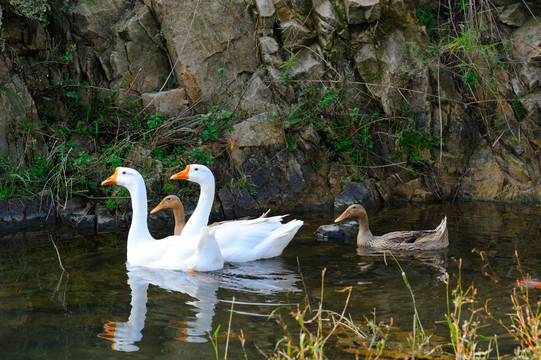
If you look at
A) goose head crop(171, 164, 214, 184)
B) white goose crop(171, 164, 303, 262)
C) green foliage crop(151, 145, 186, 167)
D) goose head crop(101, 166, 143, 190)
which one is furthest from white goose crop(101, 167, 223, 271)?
green foliage crop(151, 145, 186, 167)

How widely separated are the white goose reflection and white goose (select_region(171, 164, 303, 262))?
150 mm

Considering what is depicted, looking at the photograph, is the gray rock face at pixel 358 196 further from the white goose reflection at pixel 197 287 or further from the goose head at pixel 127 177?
the goose head at pixel 127 177

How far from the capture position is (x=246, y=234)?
330 inches

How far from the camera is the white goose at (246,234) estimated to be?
8258 mm

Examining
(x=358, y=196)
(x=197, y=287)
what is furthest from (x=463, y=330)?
(x=358, y=196)

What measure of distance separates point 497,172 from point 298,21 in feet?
13.3

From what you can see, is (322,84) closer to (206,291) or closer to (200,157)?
(200,157)

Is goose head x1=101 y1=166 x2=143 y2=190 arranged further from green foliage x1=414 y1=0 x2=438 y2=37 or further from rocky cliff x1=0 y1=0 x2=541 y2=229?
green foliage x1=414 y1=0 x2=438 y2=37

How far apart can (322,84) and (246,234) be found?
14.1 ft

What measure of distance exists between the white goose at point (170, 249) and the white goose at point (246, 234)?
1.71ft

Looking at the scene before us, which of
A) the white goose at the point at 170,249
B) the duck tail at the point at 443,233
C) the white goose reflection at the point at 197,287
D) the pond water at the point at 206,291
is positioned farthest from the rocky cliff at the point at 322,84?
the white goose reflection at the point at 197,287

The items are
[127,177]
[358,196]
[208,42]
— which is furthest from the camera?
[208,42]

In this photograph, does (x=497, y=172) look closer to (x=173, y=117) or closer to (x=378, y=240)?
(x=378, y=240)

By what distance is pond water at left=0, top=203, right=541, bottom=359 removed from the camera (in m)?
5.26
